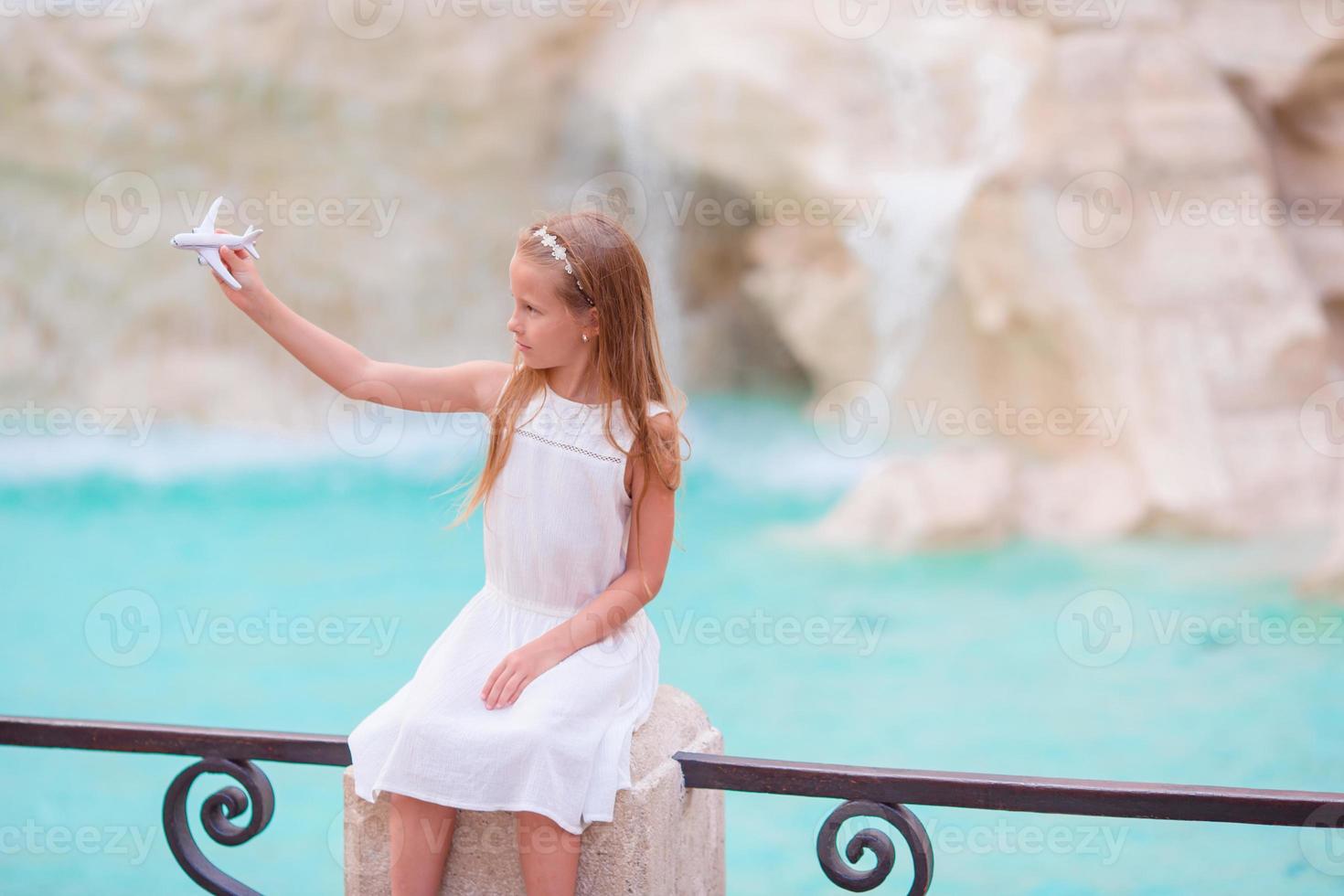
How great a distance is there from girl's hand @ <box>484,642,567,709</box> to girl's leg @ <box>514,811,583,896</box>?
189 mm

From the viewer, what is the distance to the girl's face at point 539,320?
6.72 feet

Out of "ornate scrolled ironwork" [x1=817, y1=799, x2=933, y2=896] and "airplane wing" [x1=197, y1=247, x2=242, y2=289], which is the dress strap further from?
"ornate scrolled ironwork" [x1=817, y1=799, x2=933, y2=896]

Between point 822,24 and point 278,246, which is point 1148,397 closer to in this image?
point 822,24

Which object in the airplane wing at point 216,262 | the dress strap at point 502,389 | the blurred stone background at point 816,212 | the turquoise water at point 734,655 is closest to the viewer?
the airplane wing at point 216,262

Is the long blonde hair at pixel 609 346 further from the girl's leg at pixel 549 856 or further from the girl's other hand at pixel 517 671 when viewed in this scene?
the girl's leg at pixel 549 856

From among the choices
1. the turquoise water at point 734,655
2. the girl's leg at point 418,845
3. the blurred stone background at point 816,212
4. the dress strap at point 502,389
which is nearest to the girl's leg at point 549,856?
the girl's leg at point 418,845

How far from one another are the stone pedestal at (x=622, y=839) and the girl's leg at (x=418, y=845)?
45 millimetres

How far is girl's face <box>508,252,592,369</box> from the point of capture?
80.7 inches

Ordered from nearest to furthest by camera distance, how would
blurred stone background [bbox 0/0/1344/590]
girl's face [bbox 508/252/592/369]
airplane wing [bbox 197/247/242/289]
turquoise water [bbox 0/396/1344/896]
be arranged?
1. airplane wing [bbox 197/247/242/289]
2. girl's face [bbox 508/252/592/369]
3. turquoise water [bbox 0/396/1344/896]
4. blurred stone background [bbox 0/0/1344/590]

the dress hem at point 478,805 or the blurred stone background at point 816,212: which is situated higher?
the blurred stone background at point 816,212

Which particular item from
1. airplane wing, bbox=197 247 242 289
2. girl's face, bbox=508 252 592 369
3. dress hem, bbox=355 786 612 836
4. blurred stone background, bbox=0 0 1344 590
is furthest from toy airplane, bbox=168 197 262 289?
blurred stone background, bbox=0 0 1344 590

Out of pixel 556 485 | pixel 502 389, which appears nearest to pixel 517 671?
pixel 556 485

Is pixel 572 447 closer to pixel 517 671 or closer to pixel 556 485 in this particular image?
pixel 556 485

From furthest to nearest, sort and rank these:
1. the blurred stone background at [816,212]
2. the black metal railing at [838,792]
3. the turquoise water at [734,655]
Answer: the blurred stone background at [816,212] < the turquoise water at [734,655] < the black metal railing at [838,792]
